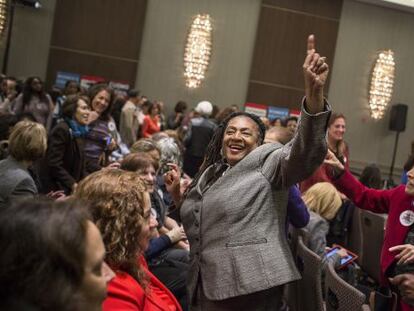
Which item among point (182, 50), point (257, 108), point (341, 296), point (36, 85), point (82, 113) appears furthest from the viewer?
point (257, 108)

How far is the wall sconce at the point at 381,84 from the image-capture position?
985 cm

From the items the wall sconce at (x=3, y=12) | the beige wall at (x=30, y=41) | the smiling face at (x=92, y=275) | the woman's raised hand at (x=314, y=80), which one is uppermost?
the beige wall at (x=30, y=41)

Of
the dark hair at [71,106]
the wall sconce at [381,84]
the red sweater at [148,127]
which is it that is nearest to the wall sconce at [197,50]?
the red sweater at [148,127]

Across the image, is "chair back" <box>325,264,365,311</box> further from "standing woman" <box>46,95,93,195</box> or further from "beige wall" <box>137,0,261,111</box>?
"beige wall" <box>137,0,261,111</box>

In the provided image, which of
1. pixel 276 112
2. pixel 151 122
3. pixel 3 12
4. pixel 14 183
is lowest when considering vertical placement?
pixel 14 183

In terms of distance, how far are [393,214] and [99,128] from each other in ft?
8.22

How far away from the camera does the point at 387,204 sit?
2629 millimetres

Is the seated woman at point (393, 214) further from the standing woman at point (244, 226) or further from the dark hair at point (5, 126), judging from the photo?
the dark hair at point (5, 126)

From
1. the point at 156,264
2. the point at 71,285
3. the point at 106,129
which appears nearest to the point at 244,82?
the point at 106,129

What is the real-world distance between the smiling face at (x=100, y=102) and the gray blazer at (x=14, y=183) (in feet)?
5.10

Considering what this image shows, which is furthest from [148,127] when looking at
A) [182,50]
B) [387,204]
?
[387,204]

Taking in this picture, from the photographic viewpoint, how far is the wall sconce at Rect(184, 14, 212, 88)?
913 cm

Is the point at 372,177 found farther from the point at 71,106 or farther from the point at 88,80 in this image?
the point at 88,80

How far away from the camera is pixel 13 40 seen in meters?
9.27
